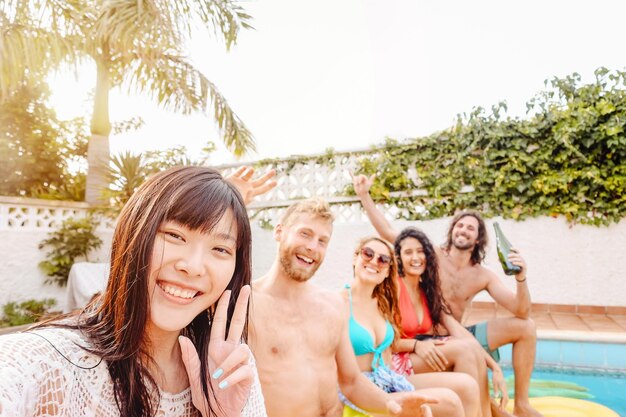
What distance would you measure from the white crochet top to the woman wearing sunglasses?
5.90 feet

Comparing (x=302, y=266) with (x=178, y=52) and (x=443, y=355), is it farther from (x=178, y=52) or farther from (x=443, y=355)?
(x=178, y=52)

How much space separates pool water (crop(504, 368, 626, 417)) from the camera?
13.3ft

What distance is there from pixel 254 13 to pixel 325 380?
8.13 metres

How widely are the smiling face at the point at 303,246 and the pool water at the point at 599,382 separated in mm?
3563

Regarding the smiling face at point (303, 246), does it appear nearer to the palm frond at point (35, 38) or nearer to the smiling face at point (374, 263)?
the smiling face at point (374, 263)

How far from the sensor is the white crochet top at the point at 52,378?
86 centimetres

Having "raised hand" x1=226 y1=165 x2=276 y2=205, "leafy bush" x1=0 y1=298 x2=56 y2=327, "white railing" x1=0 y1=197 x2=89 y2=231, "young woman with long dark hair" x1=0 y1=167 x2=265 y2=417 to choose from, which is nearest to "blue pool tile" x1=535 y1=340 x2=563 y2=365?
"raised hand" x1=226 y1=165 x2=276 y2=205

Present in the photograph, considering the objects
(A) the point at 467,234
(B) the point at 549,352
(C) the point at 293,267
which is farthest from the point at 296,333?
(B) the point at 549,352

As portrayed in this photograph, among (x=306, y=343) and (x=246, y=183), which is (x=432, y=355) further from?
(x=246, y=183)

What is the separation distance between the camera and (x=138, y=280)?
1098mm

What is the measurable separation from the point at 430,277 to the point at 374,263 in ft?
3.01

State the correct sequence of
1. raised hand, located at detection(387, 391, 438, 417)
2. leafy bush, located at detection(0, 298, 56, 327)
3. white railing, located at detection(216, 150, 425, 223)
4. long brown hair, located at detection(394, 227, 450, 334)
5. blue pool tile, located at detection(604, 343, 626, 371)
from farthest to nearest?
1. white railing, located at detection(216, 150, 425, 223)
2. leafy bush, located at detection(0, 298, 56, 327)
3. blue pool tile, located at detection(604, 343, 626, 371)
4. long brown hair, located at detection(394, 227, 450, 334)
5. raised hand, located at detection(387, 391, 438, 417)

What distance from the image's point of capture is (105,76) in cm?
816

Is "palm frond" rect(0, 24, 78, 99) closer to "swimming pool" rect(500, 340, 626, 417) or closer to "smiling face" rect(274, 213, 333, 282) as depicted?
"smiling face" rect(274, 213, 333, 282)
